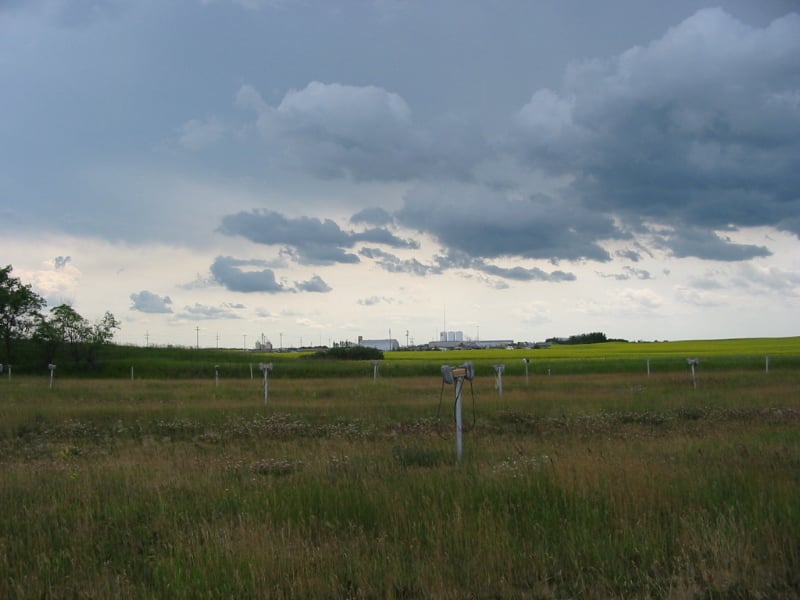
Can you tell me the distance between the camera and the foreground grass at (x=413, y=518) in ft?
19.2

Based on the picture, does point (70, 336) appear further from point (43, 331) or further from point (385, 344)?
point (385, 344)

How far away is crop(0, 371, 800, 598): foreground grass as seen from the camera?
5840mm

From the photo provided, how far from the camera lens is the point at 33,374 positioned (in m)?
59.9

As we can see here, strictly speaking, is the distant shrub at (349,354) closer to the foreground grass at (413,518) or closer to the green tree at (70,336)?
the green tree at (70,336)

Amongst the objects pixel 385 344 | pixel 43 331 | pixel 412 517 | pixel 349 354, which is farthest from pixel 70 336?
pixel 385 344

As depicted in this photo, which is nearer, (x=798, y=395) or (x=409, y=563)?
(x=409, y=563)

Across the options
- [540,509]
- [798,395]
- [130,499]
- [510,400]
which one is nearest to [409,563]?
[540,509]

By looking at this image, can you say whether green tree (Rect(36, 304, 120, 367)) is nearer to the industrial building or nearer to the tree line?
the tree line

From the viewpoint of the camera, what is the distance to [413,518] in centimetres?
748

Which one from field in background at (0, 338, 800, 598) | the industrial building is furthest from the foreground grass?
the industrial building

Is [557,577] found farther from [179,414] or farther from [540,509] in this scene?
[179,414]

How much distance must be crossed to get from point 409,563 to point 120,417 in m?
18.7

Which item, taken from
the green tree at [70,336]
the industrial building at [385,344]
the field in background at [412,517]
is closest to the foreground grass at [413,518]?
the field in background at [412,517]

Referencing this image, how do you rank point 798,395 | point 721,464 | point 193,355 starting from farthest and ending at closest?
point 193,355, point 798,395, point 721,464
